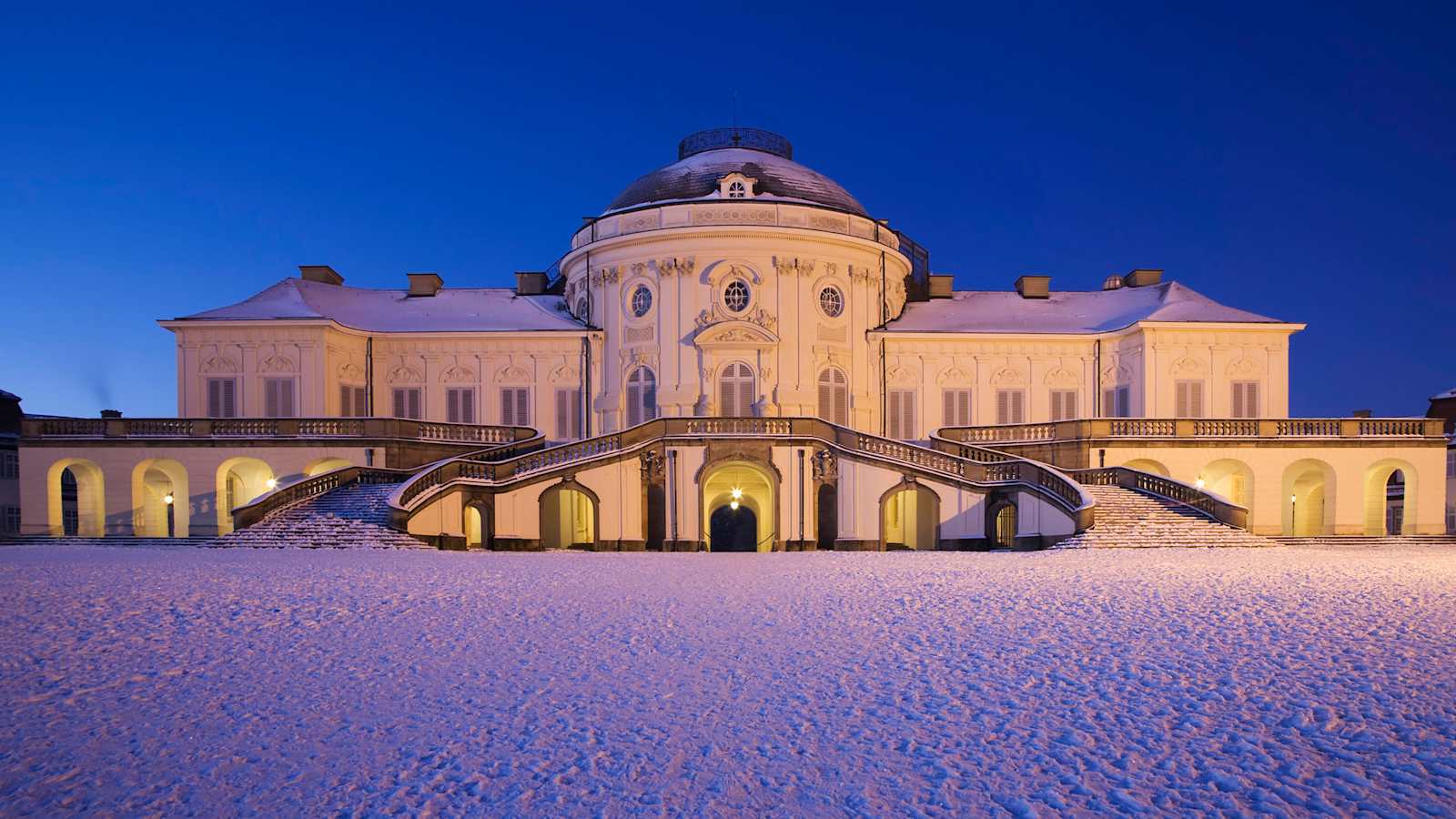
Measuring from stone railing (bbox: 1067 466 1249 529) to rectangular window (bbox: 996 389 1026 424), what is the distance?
9.68 metres

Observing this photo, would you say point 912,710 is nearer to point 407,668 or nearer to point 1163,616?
point 407,668

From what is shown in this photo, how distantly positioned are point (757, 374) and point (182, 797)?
104ft

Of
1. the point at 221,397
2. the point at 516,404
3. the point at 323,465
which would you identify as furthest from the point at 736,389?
the point at 221,397

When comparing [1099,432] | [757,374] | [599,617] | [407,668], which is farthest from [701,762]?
[757,374]

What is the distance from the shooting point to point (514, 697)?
24.8ft

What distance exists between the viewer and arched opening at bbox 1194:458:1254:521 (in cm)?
3178

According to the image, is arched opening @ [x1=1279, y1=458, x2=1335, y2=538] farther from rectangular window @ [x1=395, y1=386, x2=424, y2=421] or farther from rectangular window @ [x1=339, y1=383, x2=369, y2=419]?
rectangular window @ [x1=339, y1=383, x2=369, y2=419]

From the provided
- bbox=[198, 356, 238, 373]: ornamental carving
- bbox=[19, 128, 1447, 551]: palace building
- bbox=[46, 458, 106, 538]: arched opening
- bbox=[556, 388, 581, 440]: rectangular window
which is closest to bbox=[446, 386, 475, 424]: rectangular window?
bbox=[19, 128, 1447, 551]: palace building

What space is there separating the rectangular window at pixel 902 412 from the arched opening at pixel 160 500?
26.8 metres

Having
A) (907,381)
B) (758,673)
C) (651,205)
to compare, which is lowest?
(758,673)

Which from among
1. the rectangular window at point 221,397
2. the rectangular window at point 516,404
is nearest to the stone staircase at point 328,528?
the rectangular window at point 516,404

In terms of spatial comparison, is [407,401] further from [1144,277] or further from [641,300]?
[1144,277]

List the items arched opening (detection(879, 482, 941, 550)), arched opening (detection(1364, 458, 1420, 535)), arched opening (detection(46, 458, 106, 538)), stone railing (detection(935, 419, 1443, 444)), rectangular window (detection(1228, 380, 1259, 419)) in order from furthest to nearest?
rectangular window (detection(1228, 380, 1259, 419)), arched opening (detection(879, 482, 941, 550)), arched opening (detection(1364, 458, 1420, 535)), arched opening (detection(46, 458, 106, 538)), stone railing (detection(935, 419, 1443, 444))

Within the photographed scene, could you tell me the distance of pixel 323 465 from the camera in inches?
1250
